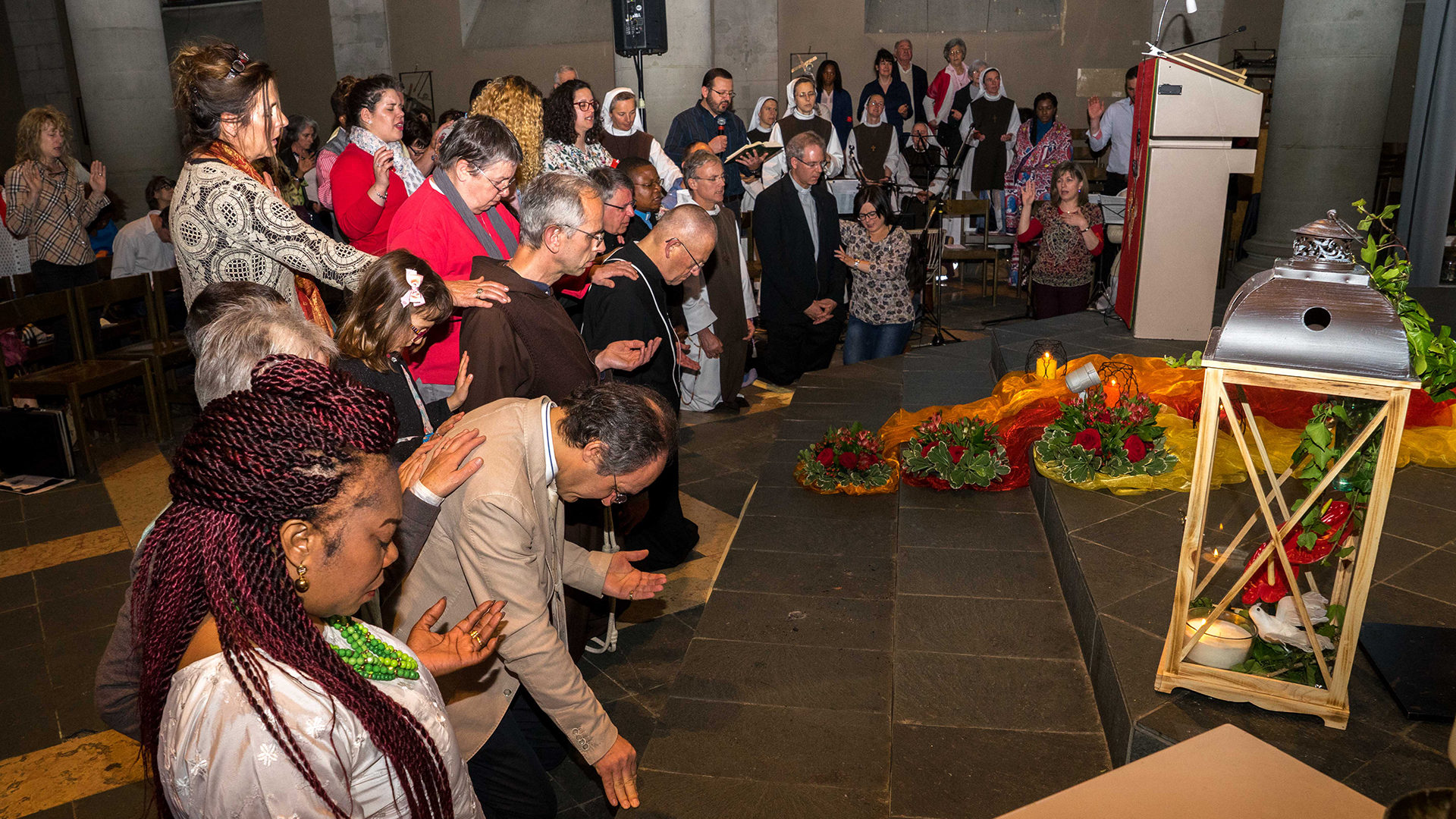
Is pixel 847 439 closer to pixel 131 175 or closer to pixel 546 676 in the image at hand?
pixel 546 676

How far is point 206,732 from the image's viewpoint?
3.97 feet

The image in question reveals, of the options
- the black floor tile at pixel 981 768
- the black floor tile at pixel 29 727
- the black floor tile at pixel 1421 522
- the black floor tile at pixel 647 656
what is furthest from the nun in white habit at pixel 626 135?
the black floor tile at pixel 981 768

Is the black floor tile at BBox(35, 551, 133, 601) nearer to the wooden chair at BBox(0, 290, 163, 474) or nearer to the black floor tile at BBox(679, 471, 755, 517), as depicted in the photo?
the wooden chair at BBox(0, 290, 163, 474)

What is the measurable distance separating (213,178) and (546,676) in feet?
5.86

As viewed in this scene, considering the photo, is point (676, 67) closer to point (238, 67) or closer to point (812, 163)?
point (812, 163)

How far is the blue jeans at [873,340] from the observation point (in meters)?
6.66

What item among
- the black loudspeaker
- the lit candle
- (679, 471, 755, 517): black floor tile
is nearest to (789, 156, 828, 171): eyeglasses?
the black loudspeaker

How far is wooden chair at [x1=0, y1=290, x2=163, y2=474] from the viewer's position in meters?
5.38

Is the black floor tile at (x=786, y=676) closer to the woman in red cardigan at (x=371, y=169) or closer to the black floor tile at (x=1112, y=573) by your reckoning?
the black floor tile at (x=1112, y=573)

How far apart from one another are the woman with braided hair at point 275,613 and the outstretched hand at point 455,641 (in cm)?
41

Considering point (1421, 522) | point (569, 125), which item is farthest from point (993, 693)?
point (569, 125)

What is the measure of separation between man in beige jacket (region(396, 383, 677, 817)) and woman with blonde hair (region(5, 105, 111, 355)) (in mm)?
5045

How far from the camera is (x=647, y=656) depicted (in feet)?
11.7

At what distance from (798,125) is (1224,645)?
22.9 feet
